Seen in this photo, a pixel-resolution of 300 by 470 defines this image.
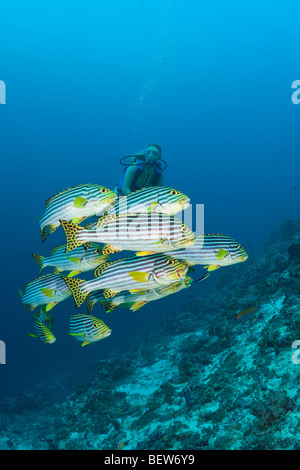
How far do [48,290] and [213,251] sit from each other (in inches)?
99.4

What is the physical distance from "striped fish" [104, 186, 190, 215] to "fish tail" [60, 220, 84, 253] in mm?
407

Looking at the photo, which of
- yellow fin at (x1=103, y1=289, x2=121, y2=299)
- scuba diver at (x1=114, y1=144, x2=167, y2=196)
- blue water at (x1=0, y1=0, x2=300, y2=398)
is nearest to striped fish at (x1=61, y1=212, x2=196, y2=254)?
yellow fin at (x1=103, y1=289, x2=121, y2=299)

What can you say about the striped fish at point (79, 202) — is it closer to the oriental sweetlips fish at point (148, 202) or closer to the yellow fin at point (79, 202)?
the yellow fin at point (79, 202)

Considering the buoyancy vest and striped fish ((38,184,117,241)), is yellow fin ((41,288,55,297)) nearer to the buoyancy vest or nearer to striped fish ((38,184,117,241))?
striped fish ((38,184,117,241))

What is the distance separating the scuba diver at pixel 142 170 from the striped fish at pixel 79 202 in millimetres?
2916

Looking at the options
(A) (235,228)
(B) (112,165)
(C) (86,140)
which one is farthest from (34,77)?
(A) (235,228)

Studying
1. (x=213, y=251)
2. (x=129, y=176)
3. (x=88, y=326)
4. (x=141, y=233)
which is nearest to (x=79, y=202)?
(x=141, y=233)

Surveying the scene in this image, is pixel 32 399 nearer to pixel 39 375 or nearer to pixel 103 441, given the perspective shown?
pixel 103 441

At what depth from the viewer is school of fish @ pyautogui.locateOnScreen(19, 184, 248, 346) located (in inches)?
113

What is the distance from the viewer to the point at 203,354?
630cm

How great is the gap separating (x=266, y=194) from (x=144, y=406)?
131013 millimetres

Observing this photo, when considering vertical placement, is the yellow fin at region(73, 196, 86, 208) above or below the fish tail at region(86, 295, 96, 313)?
above

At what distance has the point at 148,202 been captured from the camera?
3242 millimetres

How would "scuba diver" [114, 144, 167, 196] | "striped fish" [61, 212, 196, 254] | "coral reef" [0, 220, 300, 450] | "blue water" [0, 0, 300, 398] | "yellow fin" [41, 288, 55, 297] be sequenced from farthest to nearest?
"blue water" [0, 0, 300, 398] < "scuba diver" [114, 144, 167, 196] < "yellow fin" [41, 288, 55, 297] < "coral reef" [0, 220, 300, 450] < "striped fish" [61, 212, 196, 254]
